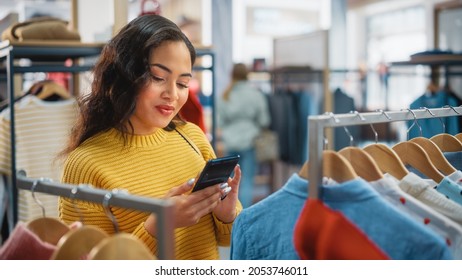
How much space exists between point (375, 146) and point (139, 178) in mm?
573

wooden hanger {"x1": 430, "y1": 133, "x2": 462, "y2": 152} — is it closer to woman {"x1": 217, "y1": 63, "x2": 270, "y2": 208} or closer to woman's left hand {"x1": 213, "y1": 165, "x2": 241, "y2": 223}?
woman's left hand {"x1": 213, "y1": 165, "x2": 241, "y2": 223}

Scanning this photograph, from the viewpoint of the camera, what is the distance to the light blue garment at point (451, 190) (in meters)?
1.21

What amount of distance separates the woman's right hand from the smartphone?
14mm

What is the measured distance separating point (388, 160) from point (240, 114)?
387 centimetres

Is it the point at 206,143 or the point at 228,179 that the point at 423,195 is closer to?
the point at 228,179

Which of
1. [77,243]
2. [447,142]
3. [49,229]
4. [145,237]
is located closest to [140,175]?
[145,237]

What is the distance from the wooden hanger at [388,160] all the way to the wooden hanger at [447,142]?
36 centimetres

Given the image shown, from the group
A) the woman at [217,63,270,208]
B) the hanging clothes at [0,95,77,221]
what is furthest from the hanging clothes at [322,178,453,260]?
the woman at [217,63,270,208]

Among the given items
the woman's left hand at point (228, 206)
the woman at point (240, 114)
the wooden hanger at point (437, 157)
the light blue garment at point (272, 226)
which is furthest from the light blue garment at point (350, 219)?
the woman at point (240, 114)

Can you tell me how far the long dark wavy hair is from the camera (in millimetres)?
1405

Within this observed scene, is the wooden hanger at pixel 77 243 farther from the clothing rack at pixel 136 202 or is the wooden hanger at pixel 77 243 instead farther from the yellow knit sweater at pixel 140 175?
the yellow knit sweater at pixel 140 175

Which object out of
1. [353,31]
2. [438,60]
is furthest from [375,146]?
[353,31]

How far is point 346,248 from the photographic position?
3.15 feet

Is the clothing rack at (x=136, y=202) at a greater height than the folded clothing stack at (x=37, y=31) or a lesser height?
lesser
